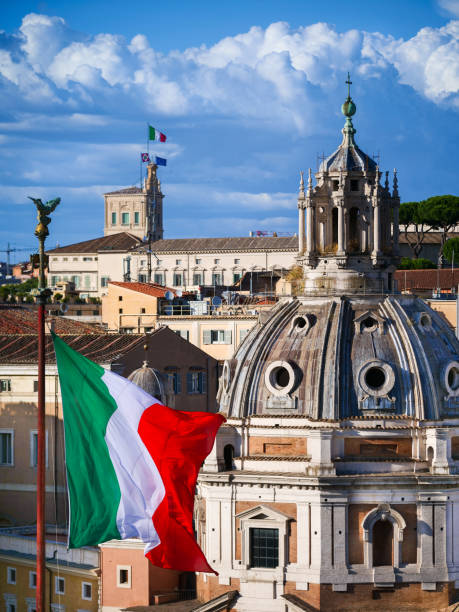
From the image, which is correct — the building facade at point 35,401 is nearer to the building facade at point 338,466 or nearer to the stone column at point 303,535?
the building facade at point 338,466

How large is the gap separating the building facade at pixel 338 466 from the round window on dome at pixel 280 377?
0.05 metres

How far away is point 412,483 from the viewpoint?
54.0m

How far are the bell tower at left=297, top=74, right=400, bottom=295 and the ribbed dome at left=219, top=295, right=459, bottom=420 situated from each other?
3.49 ft

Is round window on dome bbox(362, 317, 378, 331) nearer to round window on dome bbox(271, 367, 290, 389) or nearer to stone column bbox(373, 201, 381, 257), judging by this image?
stone column bbox(373, 201, 381, 257)

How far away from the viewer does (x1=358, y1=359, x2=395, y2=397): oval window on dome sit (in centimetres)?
5503

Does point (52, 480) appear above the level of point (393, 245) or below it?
below

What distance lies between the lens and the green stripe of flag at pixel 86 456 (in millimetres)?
35906

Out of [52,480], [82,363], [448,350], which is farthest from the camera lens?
[52,480]

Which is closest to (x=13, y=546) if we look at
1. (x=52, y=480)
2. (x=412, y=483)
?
(x=52, y=480)

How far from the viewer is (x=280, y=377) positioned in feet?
184

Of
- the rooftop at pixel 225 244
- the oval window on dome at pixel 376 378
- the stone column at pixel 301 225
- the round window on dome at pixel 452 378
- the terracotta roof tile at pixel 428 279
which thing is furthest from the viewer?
the rooftop at pixel 225 244

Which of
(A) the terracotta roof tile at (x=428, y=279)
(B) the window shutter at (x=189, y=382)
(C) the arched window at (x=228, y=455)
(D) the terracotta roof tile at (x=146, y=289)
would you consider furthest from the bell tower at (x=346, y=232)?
(A) the terracotta roof tile at (x=428, y=279)

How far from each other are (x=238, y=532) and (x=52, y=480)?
12140 mm

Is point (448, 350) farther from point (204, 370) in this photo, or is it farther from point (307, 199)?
point (204, 370)
